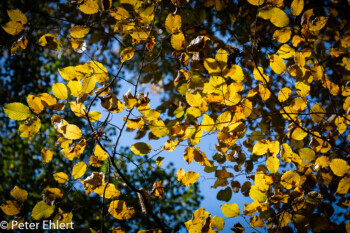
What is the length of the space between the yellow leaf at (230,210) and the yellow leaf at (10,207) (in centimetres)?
112

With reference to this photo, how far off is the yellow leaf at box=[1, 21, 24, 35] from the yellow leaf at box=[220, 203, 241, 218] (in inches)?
57.8

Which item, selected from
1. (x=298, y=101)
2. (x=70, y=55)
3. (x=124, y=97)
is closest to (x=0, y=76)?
(x=70, y=55)

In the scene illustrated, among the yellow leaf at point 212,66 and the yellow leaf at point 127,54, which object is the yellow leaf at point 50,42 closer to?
the yellow leaf at point 127,54

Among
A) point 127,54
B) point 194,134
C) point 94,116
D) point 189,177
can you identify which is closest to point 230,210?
point 189,177

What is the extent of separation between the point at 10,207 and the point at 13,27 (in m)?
0.93

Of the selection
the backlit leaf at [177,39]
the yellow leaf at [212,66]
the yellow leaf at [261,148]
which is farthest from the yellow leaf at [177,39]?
the yellow leaf at [261,148]

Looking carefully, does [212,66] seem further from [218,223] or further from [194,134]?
[218,223]

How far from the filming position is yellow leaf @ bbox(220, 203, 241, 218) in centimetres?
126

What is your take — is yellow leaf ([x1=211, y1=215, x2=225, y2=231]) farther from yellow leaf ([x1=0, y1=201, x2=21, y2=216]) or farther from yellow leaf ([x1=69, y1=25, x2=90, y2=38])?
yellow leaf ([x1=69, y1=25, x2=90, y2=38])

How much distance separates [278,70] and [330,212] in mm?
1061

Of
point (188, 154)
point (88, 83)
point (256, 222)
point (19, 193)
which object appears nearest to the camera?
point (88, 83)

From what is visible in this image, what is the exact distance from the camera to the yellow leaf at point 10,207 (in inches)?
43.6

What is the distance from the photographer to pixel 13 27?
1079mm

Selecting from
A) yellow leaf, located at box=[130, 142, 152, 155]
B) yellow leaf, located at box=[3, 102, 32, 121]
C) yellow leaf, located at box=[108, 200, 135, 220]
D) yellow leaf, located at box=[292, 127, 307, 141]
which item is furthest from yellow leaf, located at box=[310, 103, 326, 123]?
yellow leaf, located at box=[3, 102, 32, 121]
